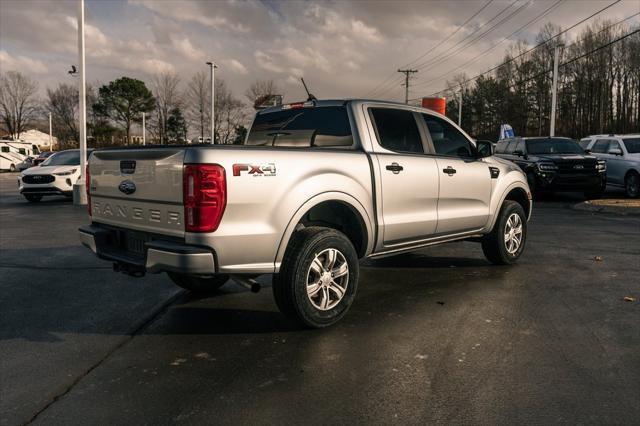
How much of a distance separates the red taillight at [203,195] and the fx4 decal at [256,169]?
11cm

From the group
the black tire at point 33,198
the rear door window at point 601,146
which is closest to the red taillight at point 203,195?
the black tire at point 33,198

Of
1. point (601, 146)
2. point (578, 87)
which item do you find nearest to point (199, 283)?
point (601, 146)

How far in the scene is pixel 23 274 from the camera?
6406 mm

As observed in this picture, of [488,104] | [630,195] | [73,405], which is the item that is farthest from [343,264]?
[488,104]

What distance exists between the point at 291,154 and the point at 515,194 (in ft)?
13.9

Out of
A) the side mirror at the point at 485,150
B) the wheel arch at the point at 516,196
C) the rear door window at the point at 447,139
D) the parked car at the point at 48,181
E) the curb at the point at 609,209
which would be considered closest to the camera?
the rear door window at the point at 447,139

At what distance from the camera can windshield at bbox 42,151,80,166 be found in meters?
17.4

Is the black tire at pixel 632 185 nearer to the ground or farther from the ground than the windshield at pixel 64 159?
nearer to the ground

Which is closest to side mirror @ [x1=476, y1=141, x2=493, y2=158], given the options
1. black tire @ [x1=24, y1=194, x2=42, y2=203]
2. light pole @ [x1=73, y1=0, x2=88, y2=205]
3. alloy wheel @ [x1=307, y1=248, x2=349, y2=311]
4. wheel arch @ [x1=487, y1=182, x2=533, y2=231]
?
wheel arch @ [x1=487, y1=182, x2=533, y2=231]

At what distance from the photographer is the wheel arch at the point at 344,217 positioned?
178 inches

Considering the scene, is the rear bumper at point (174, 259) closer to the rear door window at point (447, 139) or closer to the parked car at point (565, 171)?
the rear door window at point (447, 139)

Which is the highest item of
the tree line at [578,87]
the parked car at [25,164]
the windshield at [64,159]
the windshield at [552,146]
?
the tree line at [578,87]

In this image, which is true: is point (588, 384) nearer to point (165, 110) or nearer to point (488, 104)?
point (165, 110)

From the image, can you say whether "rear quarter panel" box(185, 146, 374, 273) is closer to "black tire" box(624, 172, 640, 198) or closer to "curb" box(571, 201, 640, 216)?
"curb" box(571, 201, 640, 216)
